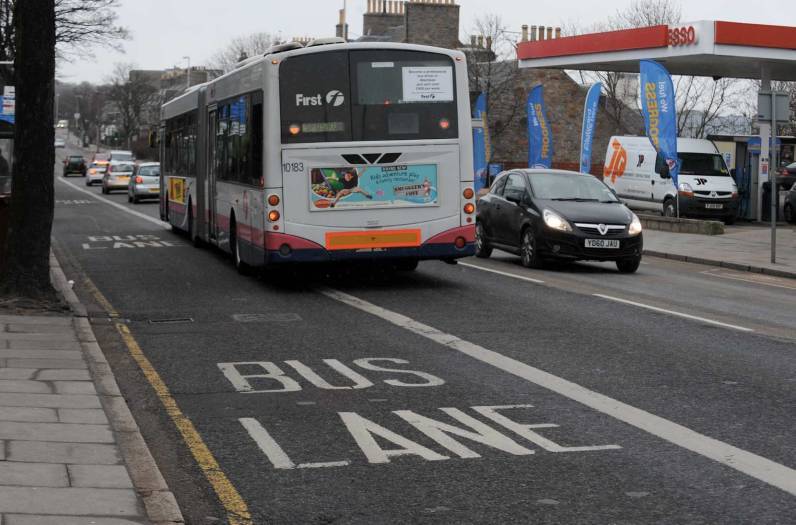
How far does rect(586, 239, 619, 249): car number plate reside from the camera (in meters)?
18.8

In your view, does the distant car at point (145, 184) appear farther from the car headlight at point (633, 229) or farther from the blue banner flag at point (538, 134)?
the car headlight at point (633, 229)

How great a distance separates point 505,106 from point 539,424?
54.9 meters

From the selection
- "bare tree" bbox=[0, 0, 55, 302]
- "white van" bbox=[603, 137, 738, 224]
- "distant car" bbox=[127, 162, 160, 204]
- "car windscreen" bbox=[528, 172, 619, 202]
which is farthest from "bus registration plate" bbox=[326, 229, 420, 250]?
"distant car" bbox=[127, 162, 160, 204]

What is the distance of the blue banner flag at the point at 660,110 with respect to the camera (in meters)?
30.1

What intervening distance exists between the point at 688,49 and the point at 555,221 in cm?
1538

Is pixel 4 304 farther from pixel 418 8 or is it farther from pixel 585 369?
pixel 418 8

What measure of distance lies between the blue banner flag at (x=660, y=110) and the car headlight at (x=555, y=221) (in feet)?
38.8

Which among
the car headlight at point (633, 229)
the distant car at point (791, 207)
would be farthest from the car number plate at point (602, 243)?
the distant car at point (791, 207)

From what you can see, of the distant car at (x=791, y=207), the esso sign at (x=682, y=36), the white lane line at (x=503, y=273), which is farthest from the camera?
the distant car at (x=791, y=207)

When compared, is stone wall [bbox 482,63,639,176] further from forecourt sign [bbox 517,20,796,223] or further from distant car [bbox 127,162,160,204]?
forecourt sign [bbox 517,20,796,223]

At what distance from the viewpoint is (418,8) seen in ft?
215

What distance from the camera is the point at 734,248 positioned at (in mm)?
25594

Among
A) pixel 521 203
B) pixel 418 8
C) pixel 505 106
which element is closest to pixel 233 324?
pixel 521 203

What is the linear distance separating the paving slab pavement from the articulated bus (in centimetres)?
771
